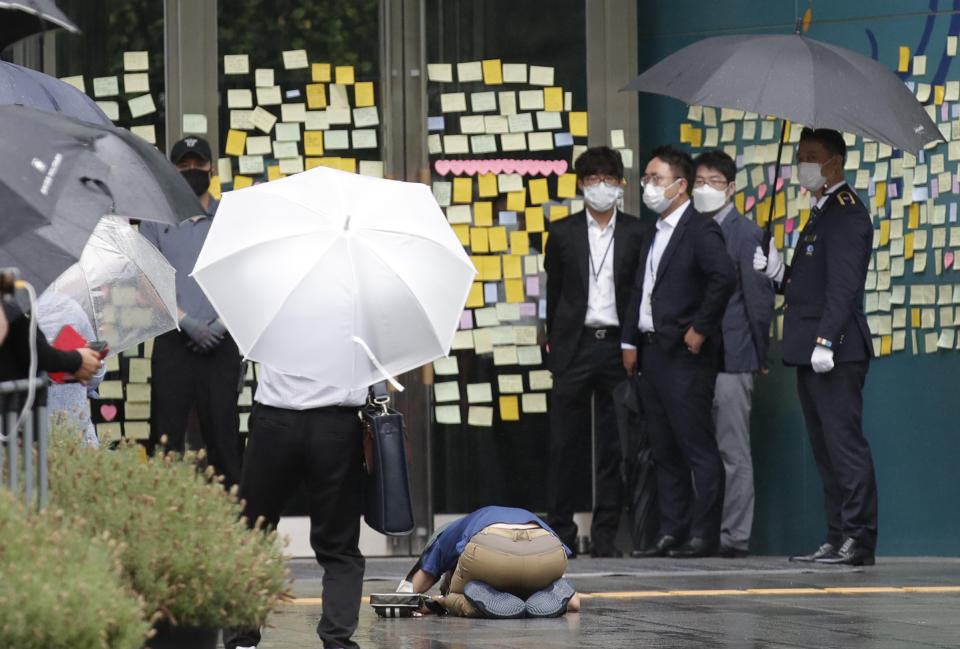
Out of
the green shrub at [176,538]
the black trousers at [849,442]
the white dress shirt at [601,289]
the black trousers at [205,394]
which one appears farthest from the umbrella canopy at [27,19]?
the black trousers at [849,442]

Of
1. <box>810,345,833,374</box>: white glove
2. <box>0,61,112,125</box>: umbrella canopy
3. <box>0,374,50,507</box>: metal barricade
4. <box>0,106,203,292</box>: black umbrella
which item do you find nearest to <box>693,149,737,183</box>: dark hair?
<box>810,345,833,374</box>: white glove

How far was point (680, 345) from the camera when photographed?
35.6 ft

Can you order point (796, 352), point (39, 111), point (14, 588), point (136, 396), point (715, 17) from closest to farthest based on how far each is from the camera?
point (14, 588), point (39, 111), point (796, 352), point (136, 396), point (715, 17)

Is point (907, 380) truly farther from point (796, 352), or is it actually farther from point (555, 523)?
point (555, 523)

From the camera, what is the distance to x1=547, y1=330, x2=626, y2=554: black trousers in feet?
36.4

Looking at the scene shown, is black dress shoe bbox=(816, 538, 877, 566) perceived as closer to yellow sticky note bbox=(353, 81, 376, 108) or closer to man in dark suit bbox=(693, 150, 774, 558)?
man in dark suit bbox=(693, 150, 774, 558)

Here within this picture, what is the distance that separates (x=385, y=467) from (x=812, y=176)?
469 cm

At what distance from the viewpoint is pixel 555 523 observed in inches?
438

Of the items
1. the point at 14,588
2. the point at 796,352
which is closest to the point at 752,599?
the point at 796,352

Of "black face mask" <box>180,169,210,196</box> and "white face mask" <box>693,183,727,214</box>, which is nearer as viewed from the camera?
"black face mask" <box>180,169,210,196</box>

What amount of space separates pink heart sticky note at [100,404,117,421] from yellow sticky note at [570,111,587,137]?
11.3 feet

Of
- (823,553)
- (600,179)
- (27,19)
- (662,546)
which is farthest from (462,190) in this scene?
(27,19)

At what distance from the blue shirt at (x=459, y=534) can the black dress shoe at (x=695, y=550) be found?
274cm

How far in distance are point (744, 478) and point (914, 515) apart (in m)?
1.22
